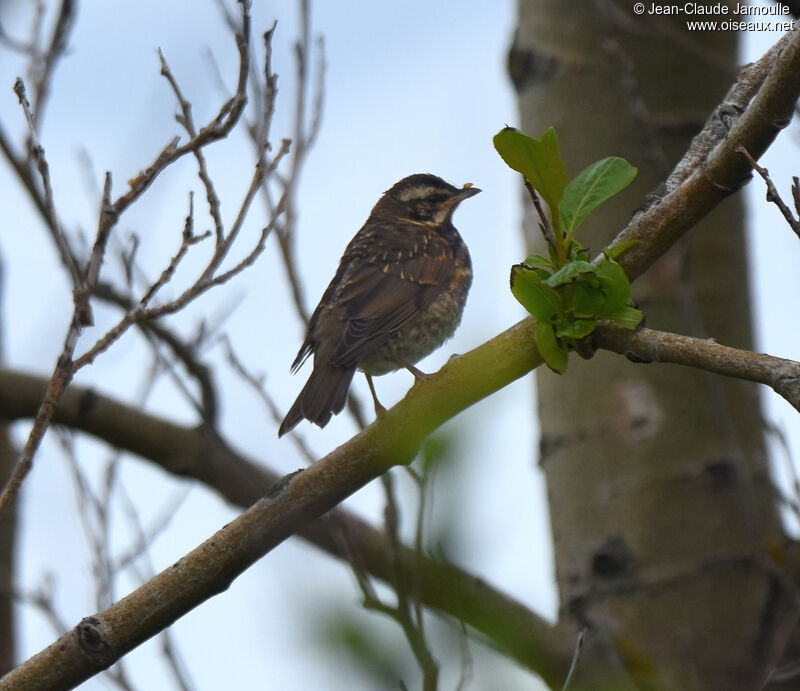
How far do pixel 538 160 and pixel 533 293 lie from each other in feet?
0.97

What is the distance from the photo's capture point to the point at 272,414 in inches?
166

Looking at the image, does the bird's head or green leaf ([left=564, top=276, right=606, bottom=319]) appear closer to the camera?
green leaf ([left=564, top=276, right=606, bottom=319])

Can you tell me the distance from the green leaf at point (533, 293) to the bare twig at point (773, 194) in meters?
0.51

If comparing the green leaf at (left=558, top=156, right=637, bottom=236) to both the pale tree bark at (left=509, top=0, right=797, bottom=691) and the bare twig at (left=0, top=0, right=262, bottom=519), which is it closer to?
the bare twig at (left=0, top=0, right=262, bottom=519)

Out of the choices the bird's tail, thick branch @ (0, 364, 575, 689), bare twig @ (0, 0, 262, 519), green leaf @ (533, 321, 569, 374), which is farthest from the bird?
green leaf @ (533, 321, 569, 374)

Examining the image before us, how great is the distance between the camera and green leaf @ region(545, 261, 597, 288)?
2.63 metres

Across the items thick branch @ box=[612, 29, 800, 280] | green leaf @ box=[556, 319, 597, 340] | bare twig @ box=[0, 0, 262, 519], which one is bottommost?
green leaf @ box=[556, 319, 597, 340]

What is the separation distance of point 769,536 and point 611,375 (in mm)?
868

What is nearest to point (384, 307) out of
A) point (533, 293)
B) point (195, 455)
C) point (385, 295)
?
point (385, 295)

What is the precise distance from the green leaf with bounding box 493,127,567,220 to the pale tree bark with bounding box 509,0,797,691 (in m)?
1.98

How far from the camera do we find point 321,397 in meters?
4.45

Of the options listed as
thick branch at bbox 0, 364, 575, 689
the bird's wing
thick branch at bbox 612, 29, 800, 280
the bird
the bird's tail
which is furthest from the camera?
the bird's wing

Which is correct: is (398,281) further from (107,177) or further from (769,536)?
(107,177)

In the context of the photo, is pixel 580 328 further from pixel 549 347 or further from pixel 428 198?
pixel 428 198
